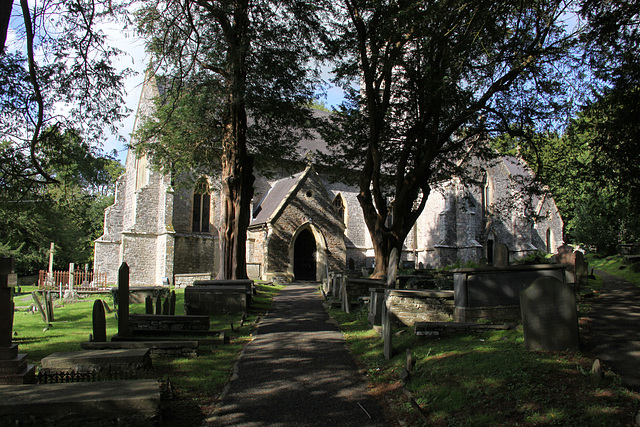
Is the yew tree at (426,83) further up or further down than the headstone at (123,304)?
further up

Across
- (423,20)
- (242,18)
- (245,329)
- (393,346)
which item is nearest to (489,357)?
(393,346)

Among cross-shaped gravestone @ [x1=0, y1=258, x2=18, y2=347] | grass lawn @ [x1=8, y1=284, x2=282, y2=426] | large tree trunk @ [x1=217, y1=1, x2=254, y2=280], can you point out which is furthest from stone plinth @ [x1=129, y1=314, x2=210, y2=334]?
large tree trunk @ [x1=217, y1=1, x2=254, y2=280]

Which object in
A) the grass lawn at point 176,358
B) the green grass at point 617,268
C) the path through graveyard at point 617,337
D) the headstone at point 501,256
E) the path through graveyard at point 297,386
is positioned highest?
the headstone at point 501,256

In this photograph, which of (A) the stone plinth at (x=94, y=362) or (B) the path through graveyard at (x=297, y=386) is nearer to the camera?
(B) the path through graveyard at (x=297, y=386)

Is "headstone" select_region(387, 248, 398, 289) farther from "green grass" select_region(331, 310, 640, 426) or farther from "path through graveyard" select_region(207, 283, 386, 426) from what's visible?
"green grass" select_region(331, 310, 640, 426)

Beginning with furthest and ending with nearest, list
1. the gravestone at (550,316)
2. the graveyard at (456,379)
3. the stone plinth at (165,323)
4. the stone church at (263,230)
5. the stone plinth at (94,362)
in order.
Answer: the stone church at (263,230)
the stone plinth at (165,323)
the gravestone at (550,316)
the stone plinth at (94,362)
the graveyard at (456,379)

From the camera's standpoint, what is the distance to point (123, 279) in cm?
780

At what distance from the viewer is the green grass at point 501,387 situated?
4309 millimetres

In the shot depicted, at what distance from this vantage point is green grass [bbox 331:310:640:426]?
14.1 ft

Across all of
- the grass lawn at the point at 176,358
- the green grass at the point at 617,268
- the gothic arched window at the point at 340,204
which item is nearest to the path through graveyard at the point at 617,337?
the grass lawn at the point at 176,358

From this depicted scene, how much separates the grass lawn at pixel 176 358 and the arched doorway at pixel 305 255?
42.9 feet

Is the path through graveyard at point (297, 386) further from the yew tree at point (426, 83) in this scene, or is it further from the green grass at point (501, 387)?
the yew tree at point (426, 83)

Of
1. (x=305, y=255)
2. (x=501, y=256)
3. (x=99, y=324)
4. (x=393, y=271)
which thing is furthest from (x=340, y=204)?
(x=99, y=324)

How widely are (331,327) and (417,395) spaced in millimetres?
5135
